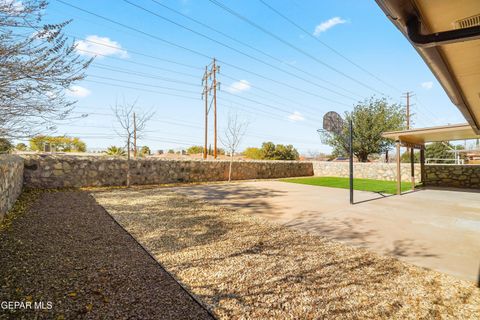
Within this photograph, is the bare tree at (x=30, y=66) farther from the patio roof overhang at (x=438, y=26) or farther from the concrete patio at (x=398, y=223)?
the concrete patio at (x=398, y=223)

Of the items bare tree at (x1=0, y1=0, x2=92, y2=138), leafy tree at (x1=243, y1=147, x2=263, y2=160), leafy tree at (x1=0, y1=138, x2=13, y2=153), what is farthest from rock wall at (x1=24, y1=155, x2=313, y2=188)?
leafy tree at (x1=243, y1=147, x2=263, y2=160)

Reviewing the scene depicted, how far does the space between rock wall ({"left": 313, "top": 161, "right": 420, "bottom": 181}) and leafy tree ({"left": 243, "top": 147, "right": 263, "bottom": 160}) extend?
9040 mm

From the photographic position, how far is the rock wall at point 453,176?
12.3m

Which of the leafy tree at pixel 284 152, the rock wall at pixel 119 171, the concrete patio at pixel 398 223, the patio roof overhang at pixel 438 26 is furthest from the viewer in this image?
the leafy tree at pixel 284 152

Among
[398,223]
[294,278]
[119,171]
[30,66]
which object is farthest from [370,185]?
[30,66]

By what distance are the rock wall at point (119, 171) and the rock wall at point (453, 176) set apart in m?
9.48

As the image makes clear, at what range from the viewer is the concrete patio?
361 cm

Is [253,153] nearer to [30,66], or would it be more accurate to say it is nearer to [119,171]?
[119,171]

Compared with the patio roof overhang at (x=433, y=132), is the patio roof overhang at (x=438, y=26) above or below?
below

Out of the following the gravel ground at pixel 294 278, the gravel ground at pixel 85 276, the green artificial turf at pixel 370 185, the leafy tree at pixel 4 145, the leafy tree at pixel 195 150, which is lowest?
the gravel ground at pixel 294 278

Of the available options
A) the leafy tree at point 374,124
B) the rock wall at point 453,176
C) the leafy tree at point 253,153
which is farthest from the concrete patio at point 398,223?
the leafy tree at point 253,153

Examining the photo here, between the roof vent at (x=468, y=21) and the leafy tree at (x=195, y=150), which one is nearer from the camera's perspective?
the roof vent at (x=468, y=21)

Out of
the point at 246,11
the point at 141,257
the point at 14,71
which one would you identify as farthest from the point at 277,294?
the point at 246,11

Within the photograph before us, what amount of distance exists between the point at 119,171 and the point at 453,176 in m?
17.2
